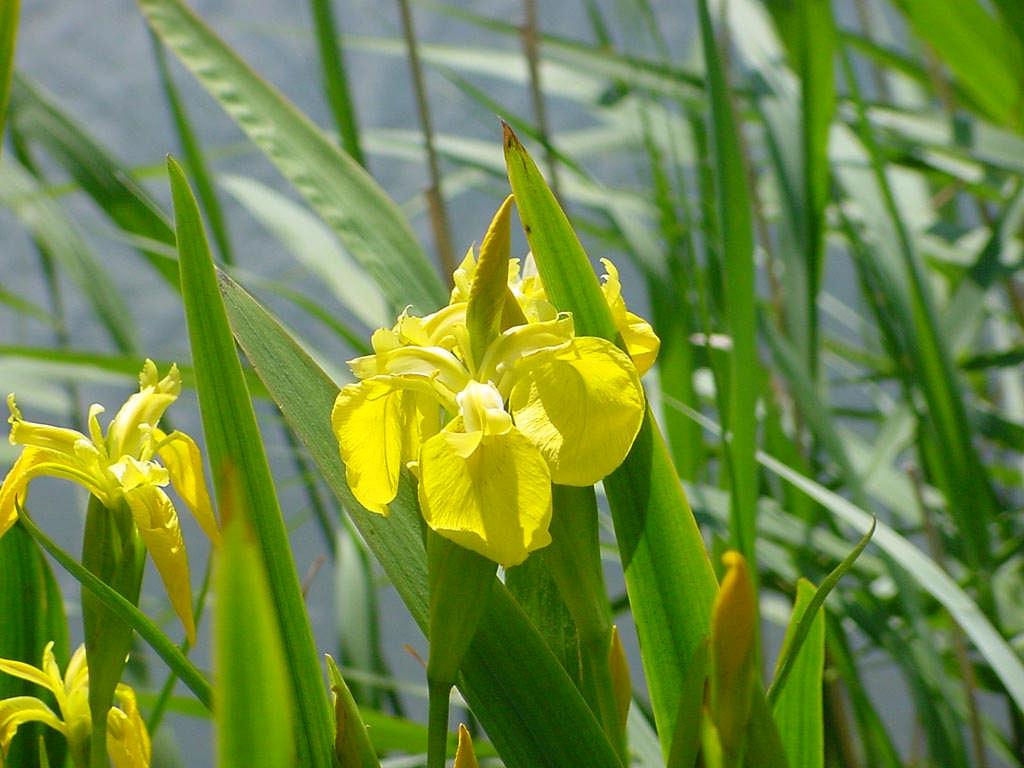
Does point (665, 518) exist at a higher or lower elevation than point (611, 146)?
lower

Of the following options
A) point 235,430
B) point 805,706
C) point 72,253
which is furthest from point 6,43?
point 72,253

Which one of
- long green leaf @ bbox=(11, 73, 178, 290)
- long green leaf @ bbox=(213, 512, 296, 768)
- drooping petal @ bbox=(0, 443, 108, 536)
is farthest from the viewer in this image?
long green leaf @ bbox=(11, 73, 178, 290)

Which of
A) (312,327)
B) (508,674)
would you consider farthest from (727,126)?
(312,327)

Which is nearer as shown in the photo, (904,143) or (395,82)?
(904,143)

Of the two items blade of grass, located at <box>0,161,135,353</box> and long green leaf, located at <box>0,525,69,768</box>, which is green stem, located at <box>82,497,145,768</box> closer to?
long green leaf, located at <box>0,525,69,768</box>

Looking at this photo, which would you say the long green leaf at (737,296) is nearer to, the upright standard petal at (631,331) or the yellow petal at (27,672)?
the upright standard petal at (631,331)

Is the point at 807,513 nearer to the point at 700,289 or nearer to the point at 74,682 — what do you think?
the point at 700,289

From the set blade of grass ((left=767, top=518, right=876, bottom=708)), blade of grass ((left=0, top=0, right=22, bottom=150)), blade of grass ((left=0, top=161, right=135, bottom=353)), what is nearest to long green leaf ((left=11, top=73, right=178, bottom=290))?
blade of grass ((left=0, top=161, right=135, bottom=353))
